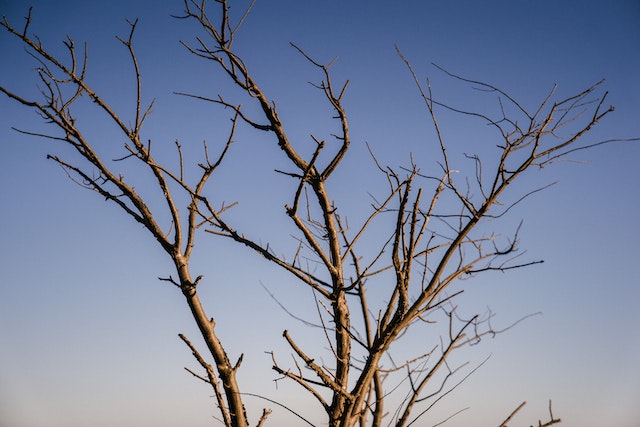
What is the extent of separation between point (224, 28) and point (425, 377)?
1.71 m

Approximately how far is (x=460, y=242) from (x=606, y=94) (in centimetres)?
77

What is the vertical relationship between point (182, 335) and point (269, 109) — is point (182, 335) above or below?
below

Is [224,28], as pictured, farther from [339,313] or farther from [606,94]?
[606,94]

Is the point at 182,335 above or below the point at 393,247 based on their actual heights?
below

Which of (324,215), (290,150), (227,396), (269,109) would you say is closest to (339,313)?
(324,215)

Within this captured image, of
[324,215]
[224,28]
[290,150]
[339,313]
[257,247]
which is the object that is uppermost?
[224,28]

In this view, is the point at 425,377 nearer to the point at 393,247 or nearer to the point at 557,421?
the point at 557,421

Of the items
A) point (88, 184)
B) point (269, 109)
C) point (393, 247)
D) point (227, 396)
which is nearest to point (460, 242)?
point (393, 247)

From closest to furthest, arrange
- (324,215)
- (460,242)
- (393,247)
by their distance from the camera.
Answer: (393,247) → (460,242) → (324,215)

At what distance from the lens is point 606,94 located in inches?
67.8

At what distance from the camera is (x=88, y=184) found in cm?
209

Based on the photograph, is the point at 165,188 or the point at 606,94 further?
the point at 165,188

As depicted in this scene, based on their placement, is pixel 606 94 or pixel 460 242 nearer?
pixel 606 94

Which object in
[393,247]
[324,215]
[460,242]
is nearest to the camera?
[393,247]
